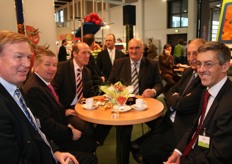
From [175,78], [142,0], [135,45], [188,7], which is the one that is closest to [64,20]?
[142,0]

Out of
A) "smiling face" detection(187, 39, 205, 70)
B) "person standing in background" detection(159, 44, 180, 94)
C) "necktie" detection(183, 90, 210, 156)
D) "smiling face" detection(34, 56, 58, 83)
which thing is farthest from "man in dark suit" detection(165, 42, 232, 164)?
"person standing in background" detection(159, 44, 180, 94)

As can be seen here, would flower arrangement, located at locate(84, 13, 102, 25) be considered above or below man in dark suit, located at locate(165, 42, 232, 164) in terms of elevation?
above

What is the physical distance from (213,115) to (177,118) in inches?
24.9

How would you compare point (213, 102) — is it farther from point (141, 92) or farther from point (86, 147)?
point (141, 92)

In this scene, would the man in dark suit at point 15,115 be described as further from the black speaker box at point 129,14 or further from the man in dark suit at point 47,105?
the black speaker box at point 129,14

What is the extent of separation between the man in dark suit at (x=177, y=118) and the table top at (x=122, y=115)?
0.65ft

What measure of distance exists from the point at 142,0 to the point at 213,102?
13350 millimetres

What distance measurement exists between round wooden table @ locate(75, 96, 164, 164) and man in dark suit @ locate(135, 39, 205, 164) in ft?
0.58

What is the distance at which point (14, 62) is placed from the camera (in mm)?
1273

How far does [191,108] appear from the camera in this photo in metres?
1.97

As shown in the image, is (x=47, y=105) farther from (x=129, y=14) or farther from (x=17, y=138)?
(x=129, y=14)

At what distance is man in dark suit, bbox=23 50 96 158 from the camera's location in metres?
1.83

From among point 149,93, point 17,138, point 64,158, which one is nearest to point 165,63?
point 149,93

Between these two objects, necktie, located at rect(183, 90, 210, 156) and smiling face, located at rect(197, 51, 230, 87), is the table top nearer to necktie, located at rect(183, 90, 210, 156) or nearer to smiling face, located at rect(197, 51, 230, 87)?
Answer: necktie, located at rect(183, 90, 210, 156)
